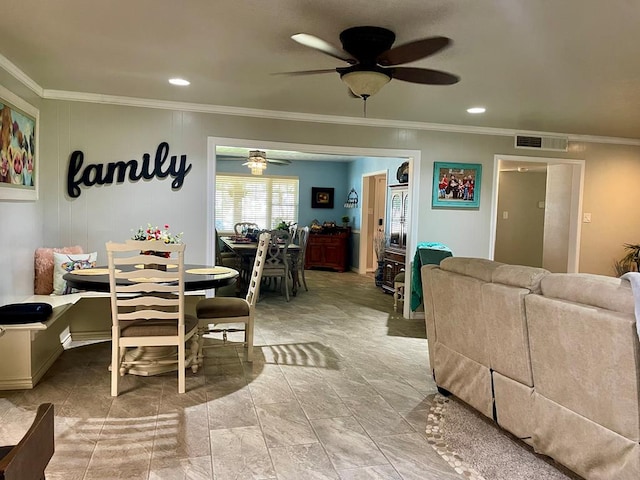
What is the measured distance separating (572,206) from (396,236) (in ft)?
7.50

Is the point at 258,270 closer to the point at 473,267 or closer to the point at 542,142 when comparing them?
the point at 473,267

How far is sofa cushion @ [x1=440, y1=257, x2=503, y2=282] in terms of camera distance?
2.54 metres

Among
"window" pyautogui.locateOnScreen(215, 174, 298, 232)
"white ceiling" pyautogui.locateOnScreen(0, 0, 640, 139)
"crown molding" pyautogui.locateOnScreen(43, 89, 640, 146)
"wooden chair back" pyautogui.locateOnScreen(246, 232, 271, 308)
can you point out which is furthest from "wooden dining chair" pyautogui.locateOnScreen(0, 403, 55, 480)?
"window" pyautogui.locateOnScreen(215, 174, 298, 232)

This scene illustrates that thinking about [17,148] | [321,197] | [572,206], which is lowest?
[572,206]

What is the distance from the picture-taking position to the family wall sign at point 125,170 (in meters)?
4.34

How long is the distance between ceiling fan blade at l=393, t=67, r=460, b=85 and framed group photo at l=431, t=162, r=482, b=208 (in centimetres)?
262

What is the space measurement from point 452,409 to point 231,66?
2805 mm

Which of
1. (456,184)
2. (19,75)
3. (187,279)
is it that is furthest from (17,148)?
(456,184)

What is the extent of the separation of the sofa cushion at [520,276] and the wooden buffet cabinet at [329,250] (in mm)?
6769

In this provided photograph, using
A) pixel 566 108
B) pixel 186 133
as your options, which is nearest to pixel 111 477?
pixel 186 133

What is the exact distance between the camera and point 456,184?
214 inches

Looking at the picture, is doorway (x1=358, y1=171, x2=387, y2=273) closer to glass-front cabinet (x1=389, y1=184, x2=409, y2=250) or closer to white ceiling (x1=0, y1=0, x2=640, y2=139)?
glass-front cabinet (x1=389, y1=184, x2=409, y2=250)

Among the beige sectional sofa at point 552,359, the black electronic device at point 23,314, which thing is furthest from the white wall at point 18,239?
the beige sectional sofa at point 552,359

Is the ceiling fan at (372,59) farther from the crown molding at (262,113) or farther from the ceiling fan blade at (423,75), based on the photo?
the crown molding at (262,113)
